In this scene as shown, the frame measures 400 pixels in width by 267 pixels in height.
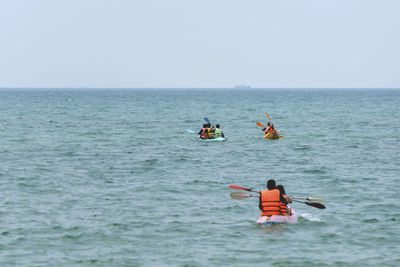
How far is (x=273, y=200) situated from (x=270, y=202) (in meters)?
0.11

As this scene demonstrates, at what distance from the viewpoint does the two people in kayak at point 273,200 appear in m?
17.8

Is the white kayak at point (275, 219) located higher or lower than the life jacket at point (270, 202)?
lower

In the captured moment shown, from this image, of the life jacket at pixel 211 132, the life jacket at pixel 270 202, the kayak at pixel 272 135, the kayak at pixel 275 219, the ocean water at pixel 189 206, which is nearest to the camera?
the ocean water at pixel 189 206

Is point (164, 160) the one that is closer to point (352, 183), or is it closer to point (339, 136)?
point (352, 183)

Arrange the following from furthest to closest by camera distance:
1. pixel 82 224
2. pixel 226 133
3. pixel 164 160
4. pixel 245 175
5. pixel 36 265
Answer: pixel 226 133, pixel 164 160, pixel 245 175, pixel 82 224, pixel 36 265

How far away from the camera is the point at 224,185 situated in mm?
25141

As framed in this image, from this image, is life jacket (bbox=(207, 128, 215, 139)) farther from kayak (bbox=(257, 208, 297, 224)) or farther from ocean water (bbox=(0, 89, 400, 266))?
kayak (bbox=(257, 208, 297, 224))

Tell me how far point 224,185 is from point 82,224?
8.24m

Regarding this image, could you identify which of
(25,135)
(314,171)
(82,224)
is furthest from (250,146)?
(82,224)

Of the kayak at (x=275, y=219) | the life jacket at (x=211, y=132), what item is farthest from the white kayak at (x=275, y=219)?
the life jacket at (x=211, y=132)

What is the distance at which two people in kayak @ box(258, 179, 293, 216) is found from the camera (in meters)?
17.8

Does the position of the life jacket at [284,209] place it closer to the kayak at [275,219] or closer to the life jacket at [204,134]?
the kayak at [275,219]

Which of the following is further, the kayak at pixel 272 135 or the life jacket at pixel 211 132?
the kayak at pixel 272 135

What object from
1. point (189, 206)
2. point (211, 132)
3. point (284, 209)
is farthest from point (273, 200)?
point (211, 132)
